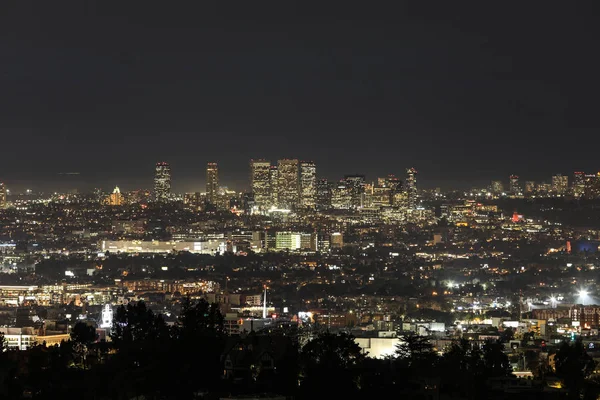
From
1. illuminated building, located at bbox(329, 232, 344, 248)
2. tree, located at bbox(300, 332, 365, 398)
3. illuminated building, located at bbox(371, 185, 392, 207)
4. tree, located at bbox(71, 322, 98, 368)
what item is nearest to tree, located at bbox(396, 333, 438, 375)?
tree, located at bbox(300, 332, 365, 398)

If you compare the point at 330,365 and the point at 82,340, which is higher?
the point at 82,340

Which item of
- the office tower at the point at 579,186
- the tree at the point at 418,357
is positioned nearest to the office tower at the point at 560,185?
the office tower at the point at 579,186

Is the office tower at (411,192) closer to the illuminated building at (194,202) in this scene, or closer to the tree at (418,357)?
the illuminated building at (194,202)

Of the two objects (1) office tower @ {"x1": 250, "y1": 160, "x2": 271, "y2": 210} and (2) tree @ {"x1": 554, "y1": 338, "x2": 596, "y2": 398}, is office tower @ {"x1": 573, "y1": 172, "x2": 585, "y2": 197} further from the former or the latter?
(2) tree @ {"x1": 554, "y1": 338, "x2": 596, "y2": 398}

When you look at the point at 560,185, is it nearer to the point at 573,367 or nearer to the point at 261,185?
the point at 261,185

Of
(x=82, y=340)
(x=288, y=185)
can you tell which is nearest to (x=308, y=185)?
(x=288, y=185)
